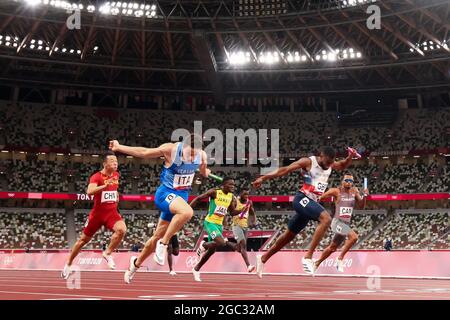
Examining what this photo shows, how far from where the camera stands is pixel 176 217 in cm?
889

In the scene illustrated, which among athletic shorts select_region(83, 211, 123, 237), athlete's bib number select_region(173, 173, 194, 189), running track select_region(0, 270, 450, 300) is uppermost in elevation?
athlete's bib number select_region(173, 173, 194, 189)

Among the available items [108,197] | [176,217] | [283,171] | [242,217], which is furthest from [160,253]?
[242,217]

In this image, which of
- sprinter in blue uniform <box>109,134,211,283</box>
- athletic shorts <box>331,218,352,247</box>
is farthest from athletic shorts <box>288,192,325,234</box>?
athletic shorts <box>331,218,352,247</box>

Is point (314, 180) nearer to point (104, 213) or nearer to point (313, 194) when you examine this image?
point (313, 194)

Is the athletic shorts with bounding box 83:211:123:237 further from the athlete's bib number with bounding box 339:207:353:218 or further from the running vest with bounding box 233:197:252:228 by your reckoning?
the athlete's bib number with bounding box 339:207:353:218

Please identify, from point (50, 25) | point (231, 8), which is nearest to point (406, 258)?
point (231, 8)

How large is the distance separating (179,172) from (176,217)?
2.62ft

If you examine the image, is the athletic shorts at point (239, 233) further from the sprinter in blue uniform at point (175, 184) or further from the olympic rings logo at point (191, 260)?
the sprinter in blue uniform at point (175, 184)

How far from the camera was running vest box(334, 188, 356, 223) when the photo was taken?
49.8ft

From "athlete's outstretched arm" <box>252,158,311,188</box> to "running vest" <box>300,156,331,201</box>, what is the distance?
0.49 feet

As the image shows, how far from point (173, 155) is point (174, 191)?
63 centimetres

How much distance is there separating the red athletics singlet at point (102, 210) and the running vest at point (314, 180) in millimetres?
4233

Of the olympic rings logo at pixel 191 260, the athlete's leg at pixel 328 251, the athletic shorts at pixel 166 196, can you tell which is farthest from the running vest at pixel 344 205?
the olympic rings logo at pixel 191 260

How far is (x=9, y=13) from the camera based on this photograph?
33188 mm
